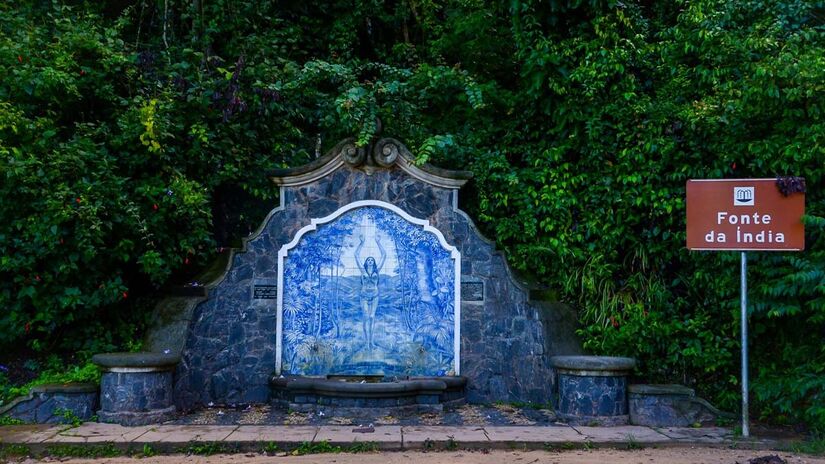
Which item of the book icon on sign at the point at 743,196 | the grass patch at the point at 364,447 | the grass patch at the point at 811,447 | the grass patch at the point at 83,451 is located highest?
the book icon on sign at the point at 743,196

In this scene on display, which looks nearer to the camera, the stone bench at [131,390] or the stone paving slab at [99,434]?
the stone paving slab at [99,434]

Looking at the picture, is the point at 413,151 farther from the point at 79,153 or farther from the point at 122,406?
the point at 122,406

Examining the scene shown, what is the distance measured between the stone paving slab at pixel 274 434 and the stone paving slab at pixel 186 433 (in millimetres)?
118

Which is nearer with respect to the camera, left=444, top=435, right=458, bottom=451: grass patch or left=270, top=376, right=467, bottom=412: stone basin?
left=444, top=435, right=458, bottom=451: grass patch

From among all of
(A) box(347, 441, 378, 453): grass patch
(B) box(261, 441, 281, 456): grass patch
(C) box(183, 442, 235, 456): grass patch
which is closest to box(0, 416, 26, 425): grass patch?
(C) box(183, 442, 235, 456): grass patch

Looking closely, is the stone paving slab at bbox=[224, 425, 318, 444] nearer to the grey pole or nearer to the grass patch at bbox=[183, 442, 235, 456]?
the grass patch at bbox=[183, 442, 235, 456]

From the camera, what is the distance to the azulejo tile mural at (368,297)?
9016 mm

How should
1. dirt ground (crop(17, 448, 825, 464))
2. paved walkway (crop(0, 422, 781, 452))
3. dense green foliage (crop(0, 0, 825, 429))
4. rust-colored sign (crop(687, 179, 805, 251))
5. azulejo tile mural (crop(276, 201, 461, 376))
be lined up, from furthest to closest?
azulejo tile mural (crop(276, 201, 461, 376)) < dense green foliage (crop(0, 0, 825, 429)) < rust-colored sign (crop(687, 179, 805, 251)) < paved walkway (crop(0, 422, 781, 452)) < dirt ground (crop(17, 448, 825, 464))

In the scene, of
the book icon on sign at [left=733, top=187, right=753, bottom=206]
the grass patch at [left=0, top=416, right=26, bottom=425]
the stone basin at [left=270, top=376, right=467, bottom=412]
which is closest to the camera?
the book icon on sign at [left=733, top=187, right=753, bottom=206]

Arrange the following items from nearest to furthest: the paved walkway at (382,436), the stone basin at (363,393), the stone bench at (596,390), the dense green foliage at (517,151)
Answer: the paved walkway at (382,436), the stone bench at (596,390), the dense green foliage at (517,151), the stone basin at (363,393)

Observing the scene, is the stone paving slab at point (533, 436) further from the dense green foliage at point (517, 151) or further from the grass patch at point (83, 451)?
the grass patch at point (83, 451)

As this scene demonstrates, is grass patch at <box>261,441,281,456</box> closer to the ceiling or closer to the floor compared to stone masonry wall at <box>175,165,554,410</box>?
closer to the floor

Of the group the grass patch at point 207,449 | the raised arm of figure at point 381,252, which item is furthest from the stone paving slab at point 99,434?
the raised arm of figure at point 381,252

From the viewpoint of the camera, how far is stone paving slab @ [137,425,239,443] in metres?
6.94
